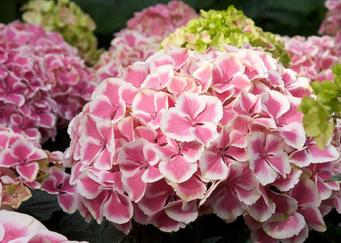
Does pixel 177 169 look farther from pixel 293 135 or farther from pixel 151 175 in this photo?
pixel 293 135

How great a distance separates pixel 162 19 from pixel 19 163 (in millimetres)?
1615

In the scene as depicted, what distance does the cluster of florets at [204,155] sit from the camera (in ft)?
4.38

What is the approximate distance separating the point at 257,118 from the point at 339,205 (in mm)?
259

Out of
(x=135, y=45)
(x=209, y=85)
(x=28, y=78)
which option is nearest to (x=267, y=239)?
(x=209, y=85)

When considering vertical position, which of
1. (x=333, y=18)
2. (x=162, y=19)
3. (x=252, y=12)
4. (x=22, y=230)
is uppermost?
(x=22, y=230)

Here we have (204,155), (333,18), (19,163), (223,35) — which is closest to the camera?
(204,155)

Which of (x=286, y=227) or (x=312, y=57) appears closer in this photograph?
(x=286, y=227)

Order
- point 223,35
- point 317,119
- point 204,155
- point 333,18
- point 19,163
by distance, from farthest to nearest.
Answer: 1. point 333,18
2. point 223,35
3. point 19,163
4. point 204,155
5. point 317,119

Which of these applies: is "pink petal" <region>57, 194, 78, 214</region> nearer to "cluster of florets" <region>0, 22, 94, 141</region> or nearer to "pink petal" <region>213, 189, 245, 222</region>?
"pink petal" <region>213, 189, 245, 222</region>

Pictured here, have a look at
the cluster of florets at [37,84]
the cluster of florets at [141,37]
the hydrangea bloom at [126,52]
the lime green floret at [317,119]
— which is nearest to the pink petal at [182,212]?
the lime green floret at [317,119]

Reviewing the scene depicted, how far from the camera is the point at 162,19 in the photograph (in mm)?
3047

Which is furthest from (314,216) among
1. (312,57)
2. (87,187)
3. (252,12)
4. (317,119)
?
(252,12)

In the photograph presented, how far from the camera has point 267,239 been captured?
1414mm

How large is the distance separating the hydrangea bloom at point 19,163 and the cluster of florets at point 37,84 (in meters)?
0.40
